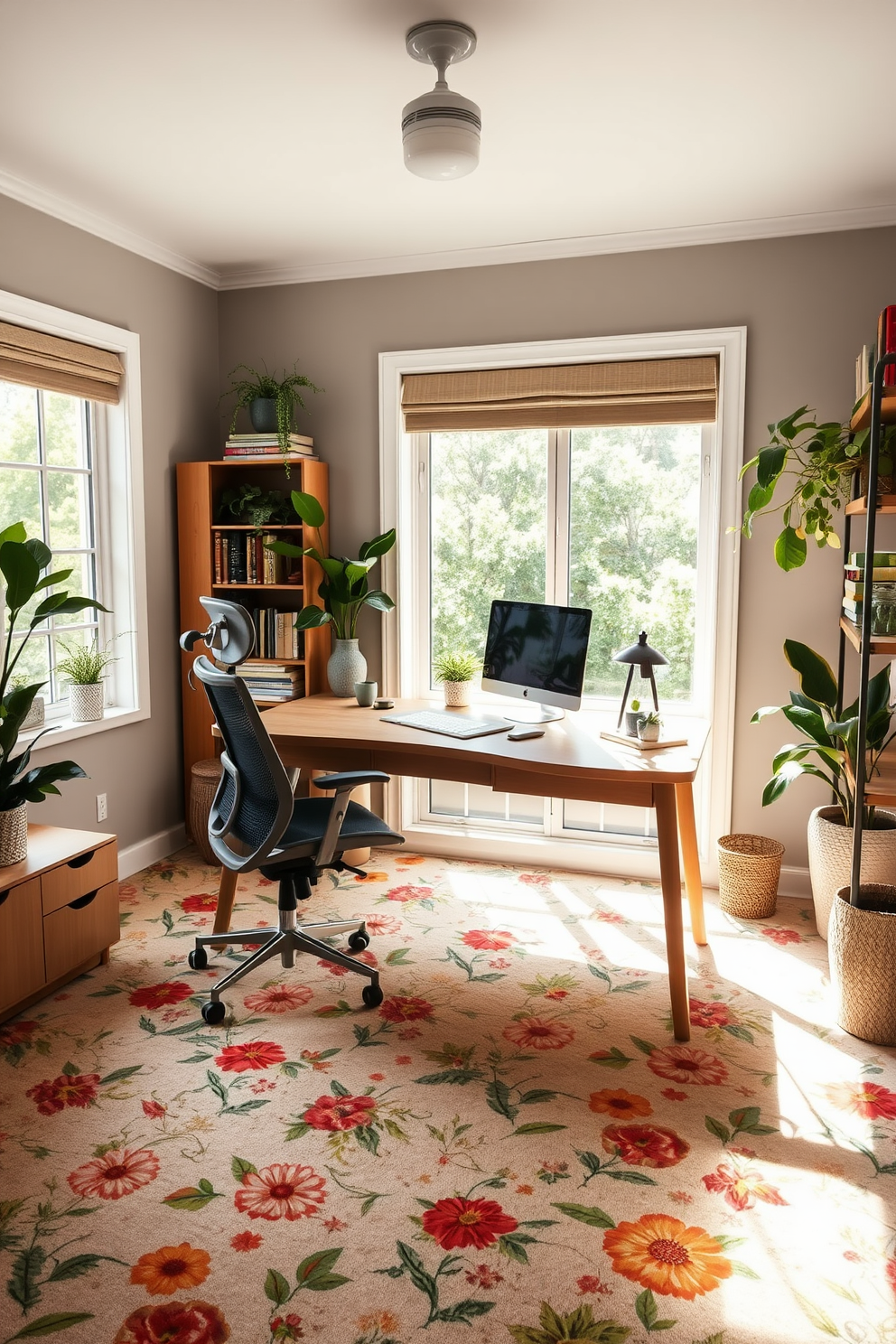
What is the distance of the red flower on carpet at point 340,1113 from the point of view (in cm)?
227

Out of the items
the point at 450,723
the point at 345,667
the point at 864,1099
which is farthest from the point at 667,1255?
the point at 345,667

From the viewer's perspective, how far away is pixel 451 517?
13.6 feet

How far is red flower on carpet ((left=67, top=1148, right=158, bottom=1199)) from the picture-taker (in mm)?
2029

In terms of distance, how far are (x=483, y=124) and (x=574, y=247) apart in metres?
1.09

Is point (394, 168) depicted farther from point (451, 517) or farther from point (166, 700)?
point (166, 700)

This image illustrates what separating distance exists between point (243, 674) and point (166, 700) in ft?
1.21

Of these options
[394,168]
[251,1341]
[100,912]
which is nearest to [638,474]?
[394,168]

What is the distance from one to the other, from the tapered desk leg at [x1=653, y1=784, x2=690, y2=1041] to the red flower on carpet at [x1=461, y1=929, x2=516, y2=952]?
2.46 ft

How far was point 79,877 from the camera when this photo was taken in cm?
295

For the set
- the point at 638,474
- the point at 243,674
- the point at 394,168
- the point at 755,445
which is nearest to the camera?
the point at 394,168

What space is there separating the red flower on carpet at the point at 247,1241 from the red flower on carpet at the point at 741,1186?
96 cm

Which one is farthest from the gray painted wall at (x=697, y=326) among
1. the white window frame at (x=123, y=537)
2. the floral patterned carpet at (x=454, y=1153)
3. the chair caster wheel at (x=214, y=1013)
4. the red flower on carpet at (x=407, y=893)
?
the chair caster wheel at (x=214, y=1013)

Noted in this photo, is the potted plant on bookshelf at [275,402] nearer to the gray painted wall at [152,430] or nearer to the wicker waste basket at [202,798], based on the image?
the gray painted wall at [152,430]

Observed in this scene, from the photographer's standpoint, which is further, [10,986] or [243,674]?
[243,674]
